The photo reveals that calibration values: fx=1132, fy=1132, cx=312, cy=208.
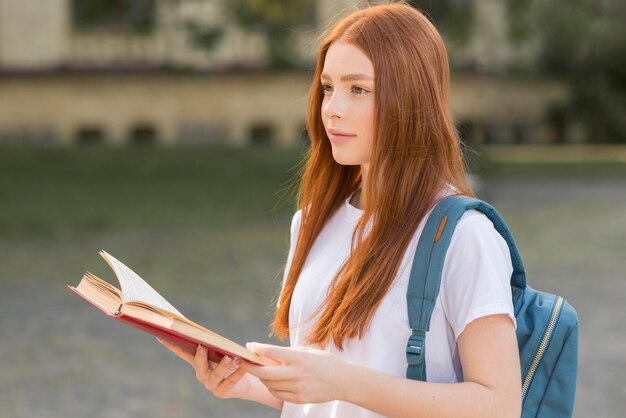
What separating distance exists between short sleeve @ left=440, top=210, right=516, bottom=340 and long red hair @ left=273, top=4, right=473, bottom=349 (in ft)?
0.40

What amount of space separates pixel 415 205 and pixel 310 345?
41 cm

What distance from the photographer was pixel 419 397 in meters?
2.25

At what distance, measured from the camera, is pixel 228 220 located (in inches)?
659

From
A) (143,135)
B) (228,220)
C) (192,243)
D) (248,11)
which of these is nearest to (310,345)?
(192,243)

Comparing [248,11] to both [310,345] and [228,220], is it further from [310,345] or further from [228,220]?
[310,345]

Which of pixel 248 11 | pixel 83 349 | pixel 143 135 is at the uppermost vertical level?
pixel 248 11

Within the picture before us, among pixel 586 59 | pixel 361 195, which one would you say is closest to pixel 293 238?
pixel 361 195

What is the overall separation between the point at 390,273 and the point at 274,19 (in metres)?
18.7

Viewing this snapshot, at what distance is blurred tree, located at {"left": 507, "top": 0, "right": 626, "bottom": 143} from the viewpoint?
34625mm

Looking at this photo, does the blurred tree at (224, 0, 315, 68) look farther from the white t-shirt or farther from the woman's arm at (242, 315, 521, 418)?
the woman's arm at (242, 315, 521, 418)

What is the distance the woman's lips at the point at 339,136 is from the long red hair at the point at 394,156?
0.23 feet

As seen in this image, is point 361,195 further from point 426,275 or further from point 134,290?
point 134,290

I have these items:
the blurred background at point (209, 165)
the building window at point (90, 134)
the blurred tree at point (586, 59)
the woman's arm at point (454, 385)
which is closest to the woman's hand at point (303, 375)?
the woman's arm at point (454, 385)

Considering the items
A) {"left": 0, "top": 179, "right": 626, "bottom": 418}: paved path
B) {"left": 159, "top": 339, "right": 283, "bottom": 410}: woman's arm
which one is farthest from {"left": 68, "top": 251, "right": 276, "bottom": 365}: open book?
{"left": 0, "top": 179, "right": 626, "bottom": 418}: paved path
